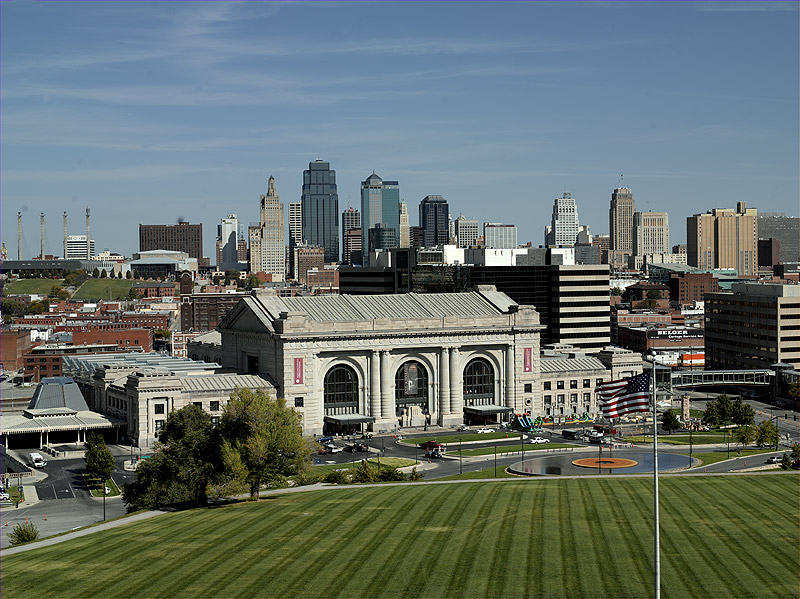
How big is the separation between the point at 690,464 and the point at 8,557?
68.4 m

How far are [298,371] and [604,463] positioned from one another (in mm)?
47267

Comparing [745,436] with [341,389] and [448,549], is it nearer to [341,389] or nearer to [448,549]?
[341,389]

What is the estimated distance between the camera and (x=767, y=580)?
222ft

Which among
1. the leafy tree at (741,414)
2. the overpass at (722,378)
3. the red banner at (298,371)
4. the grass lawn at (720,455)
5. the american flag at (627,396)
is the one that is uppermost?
the american flag at (627,396)

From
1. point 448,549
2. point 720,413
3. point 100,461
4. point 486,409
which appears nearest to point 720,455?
point 720,413

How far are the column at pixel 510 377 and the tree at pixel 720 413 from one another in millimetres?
27072

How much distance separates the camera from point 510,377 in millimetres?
167625

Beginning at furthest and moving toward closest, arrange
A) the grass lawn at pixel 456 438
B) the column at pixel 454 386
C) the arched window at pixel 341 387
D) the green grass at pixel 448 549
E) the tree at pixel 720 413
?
the column at pixel 454 386 < the arched window at pixel 341 387 < the tree at pixel 720 413 < the grass lawn at pixel 456 438 < the green grass at pixel 448 549

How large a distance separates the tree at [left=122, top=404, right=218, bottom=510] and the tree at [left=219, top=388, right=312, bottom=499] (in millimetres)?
1800

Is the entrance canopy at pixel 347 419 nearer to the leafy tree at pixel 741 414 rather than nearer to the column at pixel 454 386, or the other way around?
the column at pixel 454 386

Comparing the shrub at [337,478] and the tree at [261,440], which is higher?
the tree at [261,440]

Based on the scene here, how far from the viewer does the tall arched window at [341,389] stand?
157500 millimetres

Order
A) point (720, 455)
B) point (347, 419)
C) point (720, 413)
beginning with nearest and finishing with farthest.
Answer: point (720, 455) < point (720, 413) < point (347, 419)

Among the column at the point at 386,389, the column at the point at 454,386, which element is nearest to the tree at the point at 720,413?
the column at the point at 454,386
